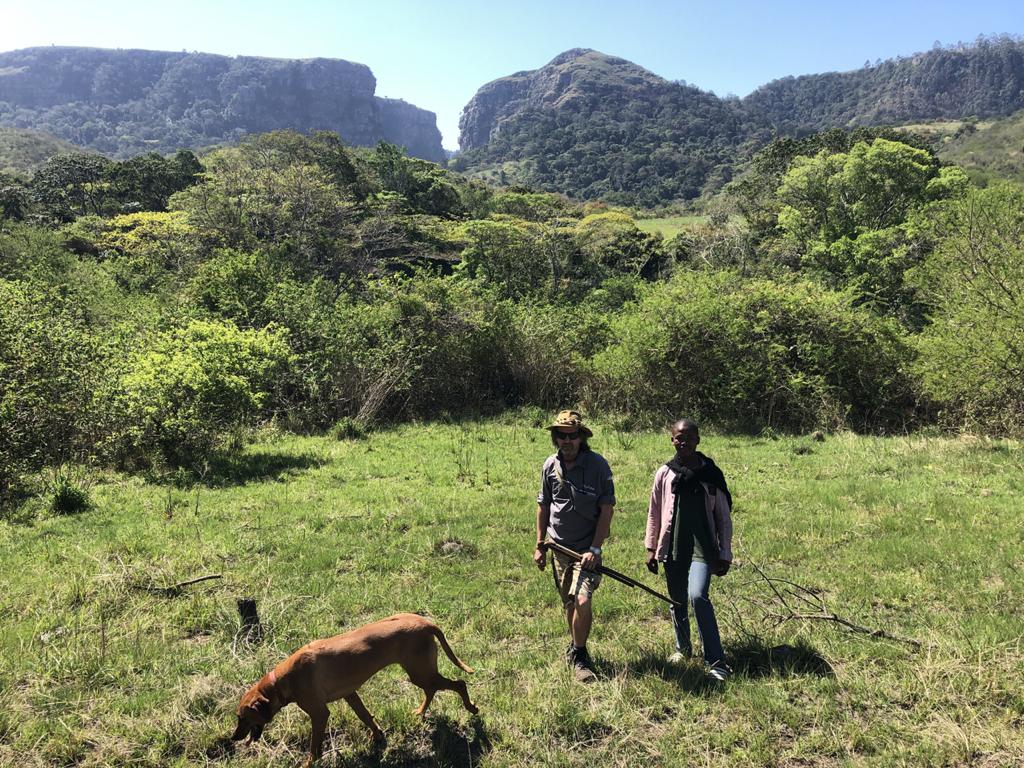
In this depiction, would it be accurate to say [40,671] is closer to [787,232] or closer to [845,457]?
[845,457]

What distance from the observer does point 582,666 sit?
3.86m

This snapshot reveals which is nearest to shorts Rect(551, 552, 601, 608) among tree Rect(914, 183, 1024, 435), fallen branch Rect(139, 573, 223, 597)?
fallen branch Rect(139, 573, 223, 597)

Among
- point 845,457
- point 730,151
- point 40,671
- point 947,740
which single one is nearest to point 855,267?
point 845,457

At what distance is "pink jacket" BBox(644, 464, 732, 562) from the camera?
3873mm

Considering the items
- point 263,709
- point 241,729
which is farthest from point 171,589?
point 263,709

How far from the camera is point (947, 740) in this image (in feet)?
10.00

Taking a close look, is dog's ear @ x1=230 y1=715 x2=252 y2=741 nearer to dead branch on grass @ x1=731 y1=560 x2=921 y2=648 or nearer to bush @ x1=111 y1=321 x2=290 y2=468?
dead branch on grass @ x1=731 y1=560 x2=921 y2=648

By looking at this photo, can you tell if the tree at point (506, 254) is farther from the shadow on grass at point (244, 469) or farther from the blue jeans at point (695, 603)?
the blue jeans at point (695, 603)

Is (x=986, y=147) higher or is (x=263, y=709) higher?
(x=986, y=147)

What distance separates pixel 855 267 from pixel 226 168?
3536cm

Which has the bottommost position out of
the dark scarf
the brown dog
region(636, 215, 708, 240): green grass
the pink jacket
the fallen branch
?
the fallen branch

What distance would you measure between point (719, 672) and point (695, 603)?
1.54 feet

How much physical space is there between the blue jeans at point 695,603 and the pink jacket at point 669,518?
155 mm

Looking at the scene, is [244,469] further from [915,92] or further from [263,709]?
[915,92]
